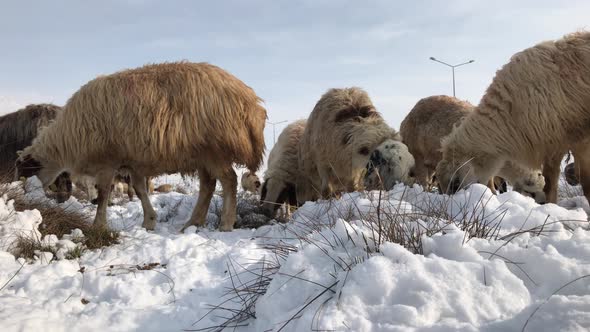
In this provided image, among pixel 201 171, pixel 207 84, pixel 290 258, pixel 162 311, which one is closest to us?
pixel 290 258

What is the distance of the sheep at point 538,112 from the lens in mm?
4980

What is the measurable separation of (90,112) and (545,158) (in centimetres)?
556

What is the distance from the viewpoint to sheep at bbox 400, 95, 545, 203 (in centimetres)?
819

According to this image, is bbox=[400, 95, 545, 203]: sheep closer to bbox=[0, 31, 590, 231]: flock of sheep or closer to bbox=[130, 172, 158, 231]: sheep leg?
bbox=[0, 31, 590, 231]: flock of sheep

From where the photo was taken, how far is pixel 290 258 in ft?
8.89

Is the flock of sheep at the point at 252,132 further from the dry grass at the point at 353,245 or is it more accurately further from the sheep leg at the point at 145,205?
the dry grass at the point at 353,245

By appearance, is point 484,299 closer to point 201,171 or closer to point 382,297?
point 382,297

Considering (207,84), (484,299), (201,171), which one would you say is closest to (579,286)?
(484,299)

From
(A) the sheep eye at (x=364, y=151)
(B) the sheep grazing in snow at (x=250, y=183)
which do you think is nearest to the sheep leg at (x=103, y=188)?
(A) the sheep eye at (x=364, y=151)

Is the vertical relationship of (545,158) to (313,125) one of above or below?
below

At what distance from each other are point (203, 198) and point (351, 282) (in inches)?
188

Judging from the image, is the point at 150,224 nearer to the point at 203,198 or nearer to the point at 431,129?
the point at 203,198

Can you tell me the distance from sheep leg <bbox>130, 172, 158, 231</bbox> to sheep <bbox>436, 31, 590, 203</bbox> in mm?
3911

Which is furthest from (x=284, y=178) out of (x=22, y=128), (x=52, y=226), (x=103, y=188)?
(x=22, y=128)
